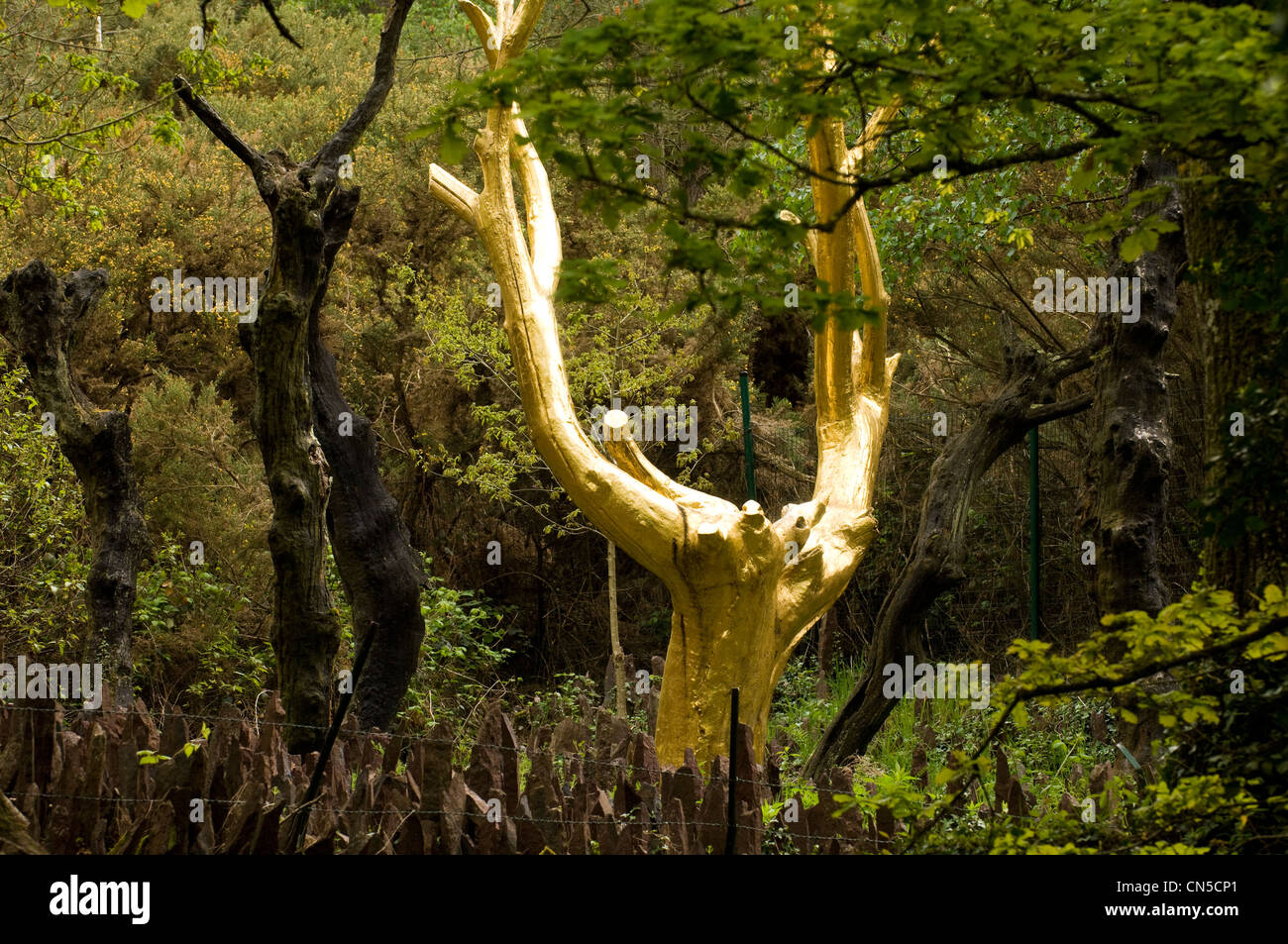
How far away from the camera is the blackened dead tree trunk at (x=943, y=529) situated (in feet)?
22.2

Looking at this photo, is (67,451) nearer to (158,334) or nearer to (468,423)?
(468,423)

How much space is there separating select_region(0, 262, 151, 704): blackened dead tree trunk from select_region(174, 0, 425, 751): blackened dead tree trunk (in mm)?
1161

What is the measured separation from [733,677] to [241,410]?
28.9ft

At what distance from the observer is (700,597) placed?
5527 millimetres

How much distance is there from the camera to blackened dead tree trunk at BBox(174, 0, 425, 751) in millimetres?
5184

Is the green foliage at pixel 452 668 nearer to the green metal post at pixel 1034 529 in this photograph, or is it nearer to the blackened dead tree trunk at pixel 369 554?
the blackened dead tree trunk at pixel 369 554

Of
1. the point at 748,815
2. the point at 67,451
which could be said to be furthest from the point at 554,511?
the point at 748,815

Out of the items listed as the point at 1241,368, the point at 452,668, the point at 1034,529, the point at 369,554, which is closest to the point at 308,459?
the point at 369,554

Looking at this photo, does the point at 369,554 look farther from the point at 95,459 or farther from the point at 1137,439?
the point at 1137,439

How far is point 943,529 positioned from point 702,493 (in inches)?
71.5

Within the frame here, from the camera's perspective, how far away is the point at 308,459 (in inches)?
205

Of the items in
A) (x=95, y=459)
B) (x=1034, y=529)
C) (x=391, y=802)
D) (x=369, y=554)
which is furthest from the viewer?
(x=1034, y=529)

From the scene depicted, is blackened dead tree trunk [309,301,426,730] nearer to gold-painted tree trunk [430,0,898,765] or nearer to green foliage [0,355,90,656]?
gold-painted tree trunk [430,0,898,765]
